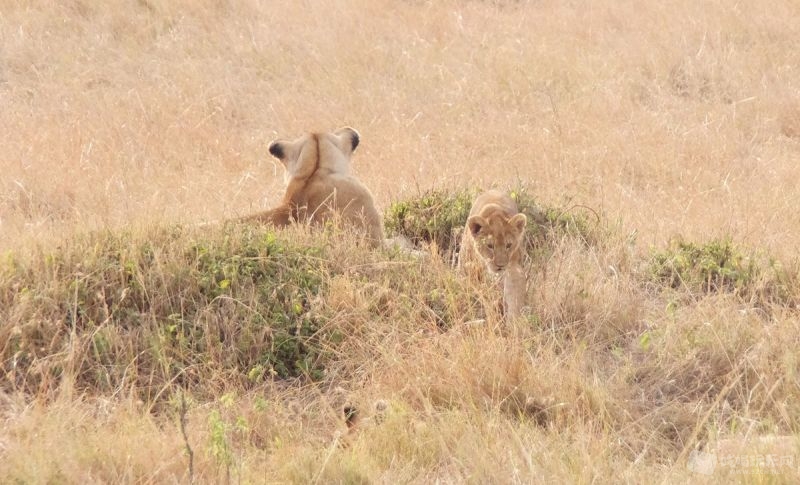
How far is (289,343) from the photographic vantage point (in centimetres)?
534

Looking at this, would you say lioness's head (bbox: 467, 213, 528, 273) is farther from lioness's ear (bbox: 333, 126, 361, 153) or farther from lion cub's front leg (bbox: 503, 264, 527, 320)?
lioness's ear (bbox: 333, 126, 361, 153)

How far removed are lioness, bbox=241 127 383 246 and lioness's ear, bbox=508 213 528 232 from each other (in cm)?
81

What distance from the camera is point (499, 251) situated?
5.88 m

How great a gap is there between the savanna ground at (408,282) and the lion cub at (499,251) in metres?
0.10

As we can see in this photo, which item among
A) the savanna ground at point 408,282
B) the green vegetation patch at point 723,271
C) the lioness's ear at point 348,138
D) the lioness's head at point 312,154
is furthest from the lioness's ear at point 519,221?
the lioness's ear at point 348,138

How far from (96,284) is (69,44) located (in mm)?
7069

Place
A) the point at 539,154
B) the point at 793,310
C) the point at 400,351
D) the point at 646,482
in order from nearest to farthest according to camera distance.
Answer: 1. the point at 646,482
2. the point at 400,351
3. the point at 793,310
4. the point at 539,154

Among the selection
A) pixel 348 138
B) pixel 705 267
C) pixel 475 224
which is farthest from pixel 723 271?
pixel 348 138

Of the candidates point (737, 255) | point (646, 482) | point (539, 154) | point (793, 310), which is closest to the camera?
point (646, 482)

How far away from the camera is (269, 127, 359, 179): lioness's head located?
6.84 m

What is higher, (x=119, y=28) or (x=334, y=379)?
(x=119, y=28)

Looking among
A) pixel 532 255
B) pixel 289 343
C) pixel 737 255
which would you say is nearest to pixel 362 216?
pixel 532 255

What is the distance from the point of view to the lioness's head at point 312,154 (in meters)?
6.84

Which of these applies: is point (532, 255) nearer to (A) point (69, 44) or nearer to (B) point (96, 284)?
(B) point (96, 284)
